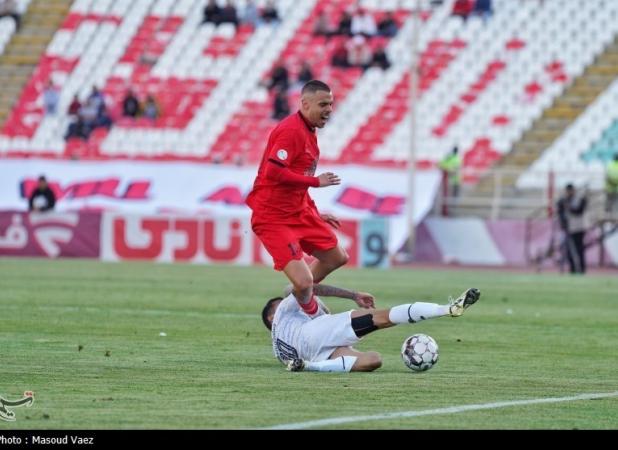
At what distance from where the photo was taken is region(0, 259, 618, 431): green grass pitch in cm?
873

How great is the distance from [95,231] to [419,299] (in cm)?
1431

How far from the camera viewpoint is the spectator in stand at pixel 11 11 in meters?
46.3

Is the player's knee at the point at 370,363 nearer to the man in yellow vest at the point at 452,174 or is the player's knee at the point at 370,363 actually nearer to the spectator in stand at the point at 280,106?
the man in yellow vest at the point at 452,174

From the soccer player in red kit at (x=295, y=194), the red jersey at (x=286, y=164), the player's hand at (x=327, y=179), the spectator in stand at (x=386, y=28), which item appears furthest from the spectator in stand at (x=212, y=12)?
the player's hand at (x=327, y=179)

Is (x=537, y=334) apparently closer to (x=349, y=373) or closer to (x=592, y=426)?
(x=349, y=373)

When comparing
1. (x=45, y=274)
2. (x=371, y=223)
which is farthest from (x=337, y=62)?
(x=45, y=274)

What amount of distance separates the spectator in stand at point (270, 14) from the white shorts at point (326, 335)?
1327 inches

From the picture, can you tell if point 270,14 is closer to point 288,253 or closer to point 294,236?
point 294,236

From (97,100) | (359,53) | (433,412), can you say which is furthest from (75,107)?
(433,412)

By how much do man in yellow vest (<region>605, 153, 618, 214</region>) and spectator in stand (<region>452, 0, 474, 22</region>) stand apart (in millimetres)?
8070

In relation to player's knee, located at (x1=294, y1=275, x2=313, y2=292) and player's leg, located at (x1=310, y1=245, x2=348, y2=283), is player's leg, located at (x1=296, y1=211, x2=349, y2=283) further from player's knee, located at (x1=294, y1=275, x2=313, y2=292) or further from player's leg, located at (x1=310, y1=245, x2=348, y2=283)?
player's knee, located at (x1=294, y1=275, x2=313, y2=292)

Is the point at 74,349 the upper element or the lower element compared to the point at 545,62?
lower

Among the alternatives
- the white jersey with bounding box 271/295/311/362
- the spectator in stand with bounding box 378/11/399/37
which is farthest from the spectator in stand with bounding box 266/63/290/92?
the white jersey with bounding box 271/295/311/362

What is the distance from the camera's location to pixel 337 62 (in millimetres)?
42969
